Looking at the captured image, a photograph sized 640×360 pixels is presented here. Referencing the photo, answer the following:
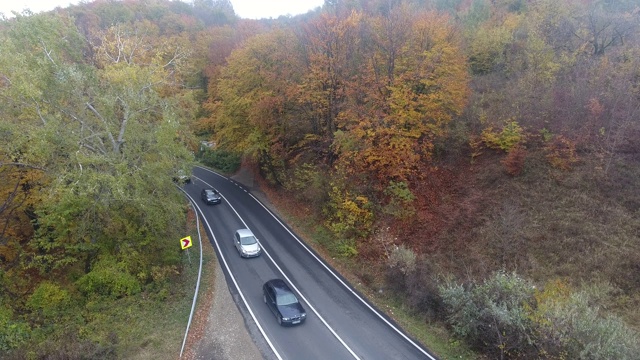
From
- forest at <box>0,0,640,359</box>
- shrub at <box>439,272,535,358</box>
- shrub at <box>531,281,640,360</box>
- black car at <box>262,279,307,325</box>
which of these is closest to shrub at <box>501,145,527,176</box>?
forest at <box>0,0,640,359</box>

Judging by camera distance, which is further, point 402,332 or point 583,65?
point 583,65

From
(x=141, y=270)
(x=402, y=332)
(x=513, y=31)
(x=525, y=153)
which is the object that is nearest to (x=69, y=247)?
(x=141, y=270)

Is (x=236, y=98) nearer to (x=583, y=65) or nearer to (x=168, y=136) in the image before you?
(x=168, y=136)

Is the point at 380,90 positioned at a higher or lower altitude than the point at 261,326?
higher

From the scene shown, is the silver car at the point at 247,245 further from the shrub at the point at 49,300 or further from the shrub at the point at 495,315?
the shrub at the point at 495,315

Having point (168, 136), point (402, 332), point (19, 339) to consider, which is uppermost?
point (168, 136)

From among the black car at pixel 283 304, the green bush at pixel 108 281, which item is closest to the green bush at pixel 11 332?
the green bush at pixel 108 281

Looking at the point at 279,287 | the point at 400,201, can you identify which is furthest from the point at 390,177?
the point at 279,287
